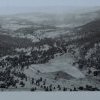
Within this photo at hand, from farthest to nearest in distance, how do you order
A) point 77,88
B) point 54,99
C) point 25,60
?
point 25,60 < point 77,88 < point 54,99

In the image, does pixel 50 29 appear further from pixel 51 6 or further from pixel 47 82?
pixel 47 82

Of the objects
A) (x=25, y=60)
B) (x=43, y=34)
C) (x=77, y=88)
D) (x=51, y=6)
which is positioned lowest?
(x=77, y=88)

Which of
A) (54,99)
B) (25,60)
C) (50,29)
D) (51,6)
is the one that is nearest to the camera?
(54,99)

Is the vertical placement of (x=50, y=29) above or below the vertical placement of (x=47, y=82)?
above

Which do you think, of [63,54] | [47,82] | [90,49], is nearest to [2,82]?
[47,82]
